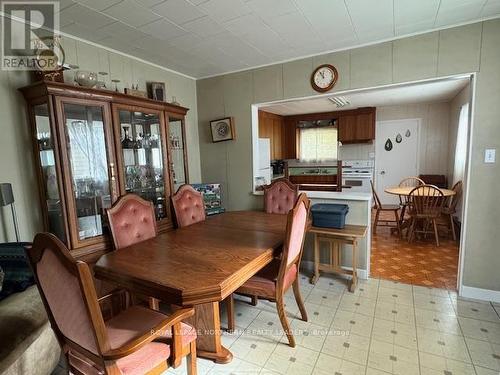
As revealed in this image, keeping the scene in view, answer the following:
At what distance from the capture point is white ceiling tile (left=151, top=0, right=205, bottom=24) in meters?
1.82

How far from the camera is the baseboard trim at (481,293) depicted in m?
2.32

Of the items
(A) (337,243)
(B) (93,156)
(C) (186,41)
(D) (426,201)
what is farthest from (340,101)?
(B) (93,156)

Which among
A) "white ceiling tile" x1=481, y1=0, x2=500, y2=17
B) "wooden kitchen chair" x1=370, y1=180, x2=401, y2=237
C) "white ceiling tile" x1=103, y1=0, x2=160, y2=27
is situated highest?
"white ceiling tile" x1=103, y1=0, x2=160, y2=27

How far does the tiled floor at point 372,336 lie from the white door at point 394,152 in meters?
3.84

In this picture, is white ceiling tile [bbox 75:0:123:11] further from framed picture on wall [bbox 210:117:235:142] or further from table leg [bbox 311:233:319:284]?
table leg [bbox 311:233:319:284]

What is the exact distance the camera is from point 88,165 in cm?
219

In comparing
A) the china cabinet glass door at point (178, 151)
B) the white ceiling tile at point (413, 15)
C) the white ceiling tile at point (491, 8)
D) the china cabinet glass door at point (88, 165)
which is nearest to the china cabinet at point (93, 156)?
the china cabinet glass door at point (88, 165)

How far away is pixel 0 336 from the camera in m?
1.25

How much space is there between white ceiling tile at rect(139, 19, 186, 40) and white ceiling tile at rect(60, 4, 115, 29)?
0.87 ft

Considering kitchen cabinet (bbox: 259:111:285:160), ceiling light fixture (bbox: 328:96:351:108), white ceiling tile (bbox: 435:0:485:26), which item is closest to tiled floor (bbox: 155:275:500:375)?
white ceiling tile (bbox: 435:0:485:26)

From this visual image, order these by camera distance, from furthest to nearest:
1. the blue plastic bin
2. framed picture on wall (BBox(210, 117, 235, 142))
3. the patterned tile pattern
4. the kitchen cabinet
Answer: the kitchen cabinet → framed picture on wall (BBox(210, 117, 235, 142)) → the blue plastic bin → the patterned tile pattern

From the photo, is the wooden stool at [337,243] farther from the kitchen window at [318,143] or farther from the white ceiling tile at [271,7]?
the kitchen window at [318,143]

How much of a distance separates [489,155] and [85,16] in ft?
11.0

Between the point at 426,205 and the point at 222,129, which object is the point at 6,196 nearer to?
the point at 222,129
